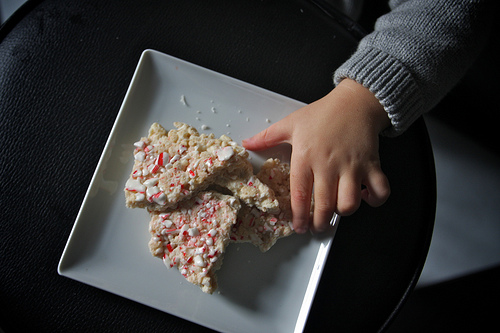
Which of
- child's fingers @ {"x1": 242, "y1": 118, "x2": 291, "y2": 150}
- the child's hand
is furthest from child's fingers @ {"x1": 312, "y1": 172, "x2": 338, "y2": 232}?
child's fingers @ {"x1": 242, "y1": 118, "x2": 291, "y2": 150}

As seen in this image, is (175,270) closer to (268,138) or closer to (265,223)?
(265,223)

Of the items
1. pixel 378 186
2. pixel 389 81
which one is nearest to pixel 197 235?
pixel 378 186

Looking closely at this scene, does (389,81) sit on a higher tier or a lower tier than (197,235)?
higher

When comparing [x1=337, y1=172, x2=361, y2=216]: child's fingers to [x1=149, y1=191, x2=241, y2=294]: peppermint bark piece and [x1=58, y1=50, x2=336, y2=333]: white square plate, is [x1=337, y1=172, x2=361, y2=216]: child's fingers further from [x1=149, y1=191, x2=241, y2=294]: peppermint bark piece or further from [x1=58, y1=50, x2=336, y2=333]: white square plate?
[x1=149, y1=191, x2=241, y2=294]: peppermint bark piece

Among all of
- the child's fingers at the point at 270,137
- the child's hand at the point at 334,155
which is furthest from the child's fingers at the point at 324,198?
the child's fingers at the point at 270,137

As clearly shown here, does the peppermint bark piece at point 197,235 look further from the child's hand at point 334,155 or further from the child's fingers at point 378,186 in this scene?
the child's fingers at point 378,186

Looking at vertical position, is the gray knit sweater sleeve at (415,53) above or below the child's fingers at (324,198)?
above
